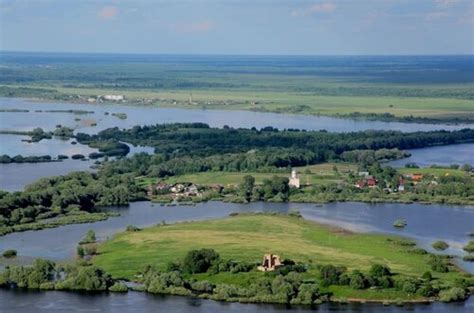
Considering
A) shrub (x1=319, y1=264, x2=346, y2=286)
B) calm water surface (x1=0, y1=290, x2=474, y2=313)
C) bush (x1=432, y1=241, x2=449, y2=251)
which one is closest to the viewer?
calm water surface (x1=0, y1=290, x2=474, y2=313)

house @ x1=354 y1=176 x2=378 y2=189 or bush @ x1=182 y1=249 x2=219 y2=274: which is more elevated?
bush @ x1=182 y1=249 x2=219 y2=274

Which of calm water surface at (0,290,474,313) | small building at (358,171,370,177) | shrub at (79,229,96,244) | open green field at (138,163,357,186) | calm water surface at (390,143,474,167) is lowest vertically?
calm water surface at (390,143,474,167)

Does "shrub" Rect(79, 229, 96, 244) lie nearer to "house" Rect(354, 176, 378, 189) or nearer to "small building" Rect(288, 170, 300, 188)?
"small building" Rect(288, 170, 300, 188)

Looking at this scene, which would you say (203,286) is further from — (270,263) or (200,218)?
(200,218)

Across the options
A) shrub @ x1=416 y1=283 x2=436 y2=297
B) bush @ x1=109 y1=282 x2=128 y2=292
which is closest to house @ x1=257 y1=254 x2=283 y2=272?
bush @ x1=109 y1=282 x2=128 y2=292

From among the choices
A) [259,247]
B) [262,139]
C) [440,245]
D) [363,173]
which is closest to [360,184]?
[363,173]

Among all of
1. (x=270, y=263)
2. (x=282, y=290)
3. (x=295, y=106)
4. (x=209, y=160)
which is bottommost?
(x=295, y=106)

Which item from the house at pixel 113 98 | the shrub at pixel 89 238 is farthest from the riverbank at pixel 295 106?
the shrub at pixel 89 238

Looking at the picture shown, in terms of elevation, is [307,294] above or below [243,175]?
above
